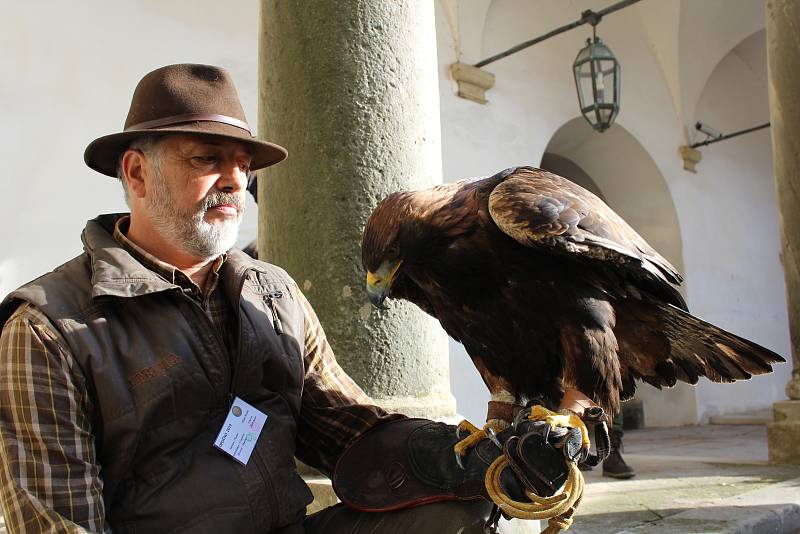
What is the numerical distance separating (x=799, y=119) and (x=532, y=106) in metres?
3.49

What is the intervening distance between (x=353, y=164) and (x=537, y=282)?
2.98ft

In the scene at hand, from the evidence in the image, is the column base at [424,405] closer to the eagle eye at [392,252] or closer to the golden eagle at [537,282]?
the golden eagle at [537,282]

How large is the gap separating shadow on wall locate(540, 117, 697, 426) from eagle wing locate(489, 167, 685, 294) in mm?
8171

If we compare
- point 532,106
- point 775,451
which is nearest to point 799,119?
point 775,451

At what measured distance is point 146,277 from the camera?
173cm

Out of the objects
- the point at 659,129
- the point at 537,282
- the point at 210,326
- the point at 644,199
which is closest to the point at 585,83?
the point at 659,129

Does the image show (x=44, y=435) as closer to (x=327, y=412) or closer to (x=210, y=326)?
(x=210, y=326)

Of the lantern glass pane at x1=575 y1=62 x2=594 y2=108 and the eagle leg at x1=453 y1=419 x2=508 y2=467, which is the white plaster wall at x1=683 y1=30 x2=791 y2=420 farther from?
the eagle leg at x1=453 y1=419 x2=508 y2=467

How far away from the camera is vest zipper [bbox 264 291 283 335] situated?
196 centimetres

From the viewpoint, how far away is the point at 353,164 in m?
2.64

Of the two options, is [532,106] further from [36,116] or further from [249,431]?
[249,431]

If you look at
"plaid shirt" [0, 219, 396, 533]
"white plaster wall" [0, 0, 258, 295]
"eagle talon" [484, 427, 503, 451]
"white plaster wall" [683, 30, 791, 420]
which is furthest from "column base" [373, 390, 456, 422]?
"white plaster wall" [683, 30, 791, 420]

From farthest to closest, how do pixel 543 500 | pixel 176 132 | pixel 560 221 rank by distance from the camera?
pixel 560 221
pixel 176 132
pixel 543 500

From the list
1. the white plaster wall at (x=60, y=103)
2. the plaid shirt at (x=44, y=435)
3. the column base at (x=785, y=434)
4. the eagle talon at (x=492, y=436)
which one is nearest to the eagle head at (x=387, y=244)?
the eagle talon at (x=492, y=436)
